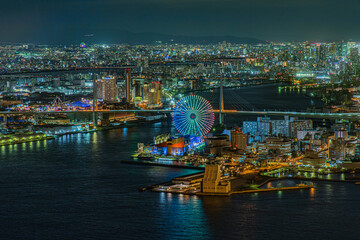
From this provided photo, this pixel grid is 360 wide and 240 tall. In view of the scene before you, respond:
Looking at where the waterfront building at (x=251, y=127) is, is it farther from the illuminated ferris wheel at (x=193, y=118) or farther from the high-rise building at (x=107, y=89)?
the high-rise building at (x=107, y=89)

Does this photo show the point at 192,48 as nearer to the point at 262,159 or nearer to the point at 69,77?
the point at 69,77

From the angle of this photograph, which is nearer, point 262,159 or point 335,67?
point 262,159

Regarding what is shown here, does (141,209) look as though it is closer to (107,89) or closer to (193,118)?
(193,118)

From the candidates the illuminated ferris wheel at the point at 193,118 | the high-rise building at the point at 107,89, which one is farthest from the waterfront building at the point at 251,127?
the high-rise building at the point at 107,89

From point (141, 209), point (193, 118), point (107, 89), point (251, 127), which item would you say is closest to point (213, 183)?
point (141, 209)

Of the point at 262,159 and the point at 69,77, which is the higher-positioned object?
the point at 69,77

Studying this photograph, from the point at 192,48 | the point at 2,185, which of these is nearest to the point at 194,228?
the point at 2,185

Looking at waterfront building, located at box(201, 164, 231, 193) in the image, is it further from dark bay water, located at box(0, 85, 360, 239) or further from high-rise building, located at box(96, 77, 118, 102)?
high-rise building, located at box(96, 77, 118, 102)

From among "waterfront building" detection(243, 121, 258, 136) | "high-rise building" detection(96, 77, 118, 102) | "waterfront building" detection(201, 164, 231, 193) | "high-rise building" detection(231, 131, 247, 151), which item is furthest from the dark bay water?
"high-rise building" detection(96, 77, 118, 102)
